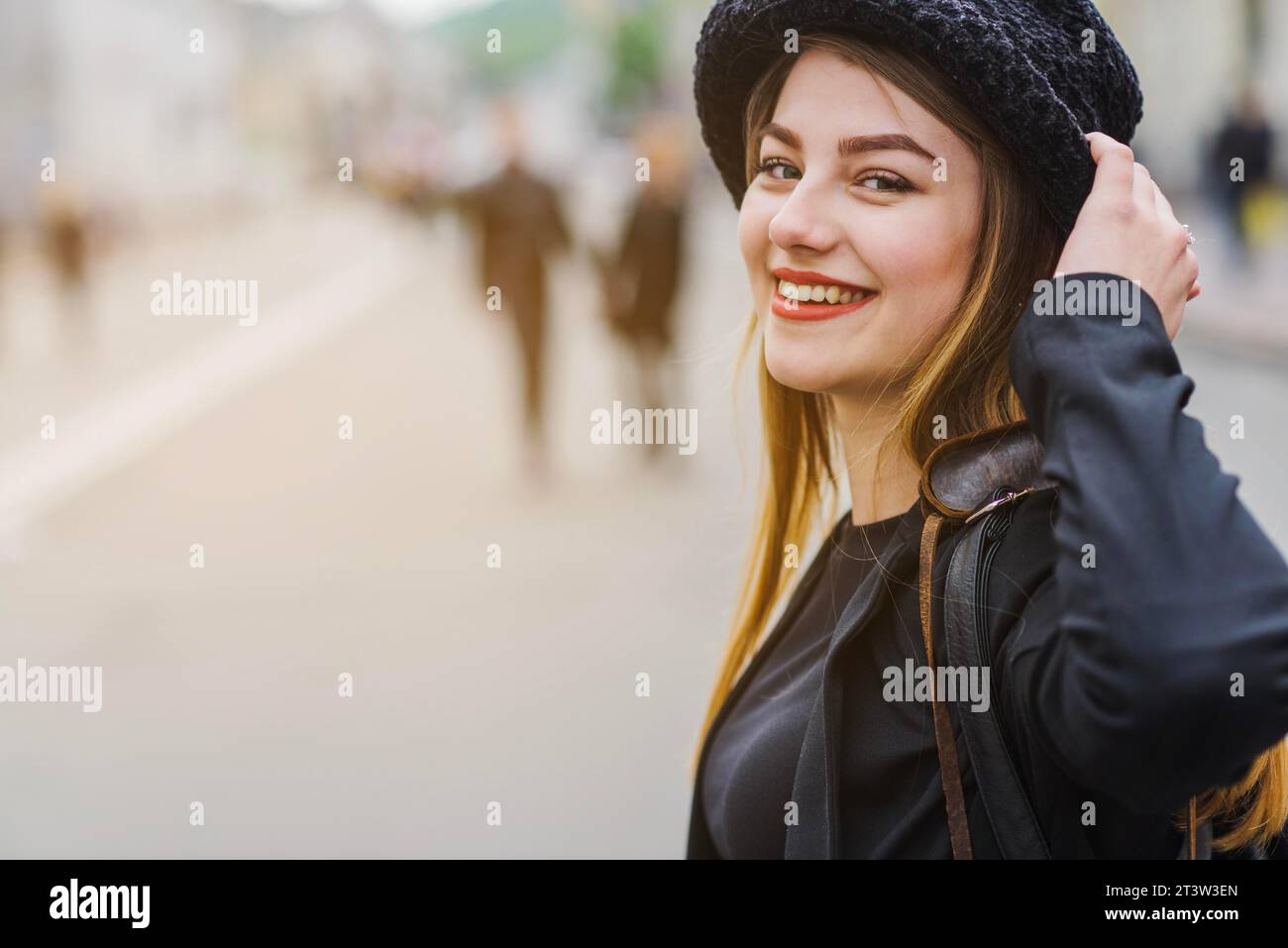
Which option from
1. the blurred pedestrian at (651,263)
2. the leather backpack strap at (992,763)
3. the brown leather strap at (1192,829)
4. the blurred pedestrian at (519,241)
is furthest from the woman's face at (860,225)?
the blurred pedestrian at (519,241)

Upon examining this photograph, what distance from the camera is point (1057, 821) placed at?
135 centimetres

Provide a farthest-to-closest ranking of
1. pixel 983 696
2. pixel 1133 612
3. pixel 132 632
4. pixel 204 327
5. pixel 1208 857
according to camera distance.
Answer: pixel 204 327 < pixel 132 632 < pixel 1208 857 < pixel 983 696 < pixel 1133 612

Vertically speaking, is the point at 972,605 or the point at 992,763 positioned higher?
the point at 972,605

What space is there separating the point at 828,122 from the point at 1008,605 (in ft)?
1.99

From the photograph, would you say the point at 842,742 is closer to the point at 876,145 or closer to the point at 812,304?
the point at 812,304

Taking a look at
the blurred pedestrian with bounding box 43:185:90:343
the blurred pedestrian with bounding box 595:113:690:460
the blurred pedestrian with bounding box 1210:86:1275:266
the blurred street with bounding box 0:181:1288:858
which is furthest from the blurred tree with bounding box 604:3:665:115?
the blurred pedestrian with bounding box 595:113:690:460

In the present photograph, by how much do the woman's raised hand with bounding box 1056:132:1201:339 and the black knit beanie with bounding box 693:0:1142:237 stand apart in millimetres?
98

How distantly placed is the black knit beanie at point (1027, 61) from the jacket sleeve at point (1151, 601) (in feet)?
0.95

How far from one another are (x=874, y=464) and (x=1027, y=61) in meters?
0.55

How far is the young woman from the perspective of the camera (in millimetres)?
1178

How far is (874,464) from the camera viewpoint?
178cm

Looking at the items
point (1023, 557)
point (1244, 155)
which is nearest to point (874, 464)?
point (1023, 557)
